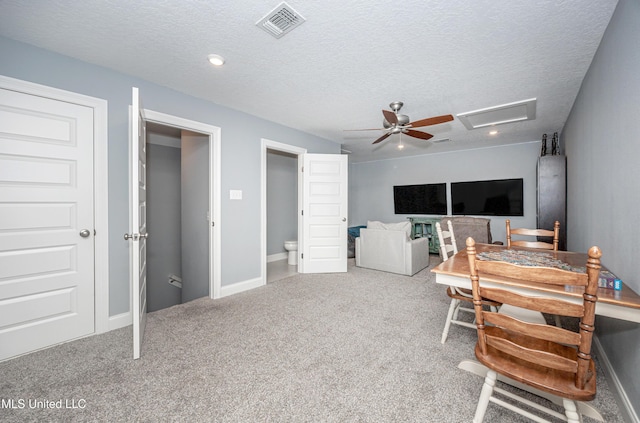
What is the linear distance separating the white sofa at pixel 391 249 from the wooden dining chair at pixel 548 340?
297 centimetres

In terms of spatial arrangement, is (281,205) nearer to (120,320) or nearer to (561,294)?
(120,320)

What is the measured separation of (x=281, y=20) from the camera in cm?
181

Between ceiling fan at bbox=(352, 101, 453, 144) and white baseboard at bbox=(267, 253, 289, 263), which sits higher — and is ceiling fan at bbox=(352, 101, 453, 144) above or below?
above

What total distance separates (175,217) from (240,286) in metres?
2.32

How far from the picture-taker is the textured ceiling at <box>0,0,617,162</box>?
173 centimetres

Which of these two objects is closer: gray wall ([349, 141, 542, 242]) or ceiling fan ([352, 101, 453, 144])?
ceiling fan ([352, 101, 453, 144])

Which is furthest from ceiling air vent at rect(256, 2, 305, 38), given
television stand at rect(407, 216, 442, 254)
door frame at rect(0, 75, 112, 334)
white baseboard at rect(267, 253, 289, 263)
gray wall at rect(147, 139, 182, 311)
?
television stand at rect(407, 216, 442, 254)

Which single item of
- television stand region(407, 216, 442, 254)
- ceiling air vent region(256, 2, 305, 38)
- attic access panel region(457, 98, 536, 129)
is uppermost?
attic access panel region(457, 98, 536, 129)

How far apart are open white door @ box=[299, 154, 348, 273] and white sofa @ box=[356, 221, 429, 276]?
0.46 meters

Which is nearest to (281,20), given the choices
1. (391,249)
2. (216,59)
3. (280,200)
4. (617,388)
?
(216,59)

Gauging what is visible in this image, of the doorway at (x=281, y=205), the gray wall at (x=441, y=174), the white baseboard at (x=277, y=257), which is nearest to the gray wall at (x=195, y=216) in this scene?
the doorway at (x=281, y=205)

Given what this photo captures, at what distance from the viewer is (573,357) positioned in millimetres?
1225

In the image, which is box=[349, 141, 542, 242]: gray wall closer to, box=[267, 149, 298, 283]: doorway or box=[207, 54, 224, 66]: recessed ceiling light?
box=[267, 149, 298, 283]: doorway

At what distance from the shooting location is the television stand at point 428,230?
618 cm
